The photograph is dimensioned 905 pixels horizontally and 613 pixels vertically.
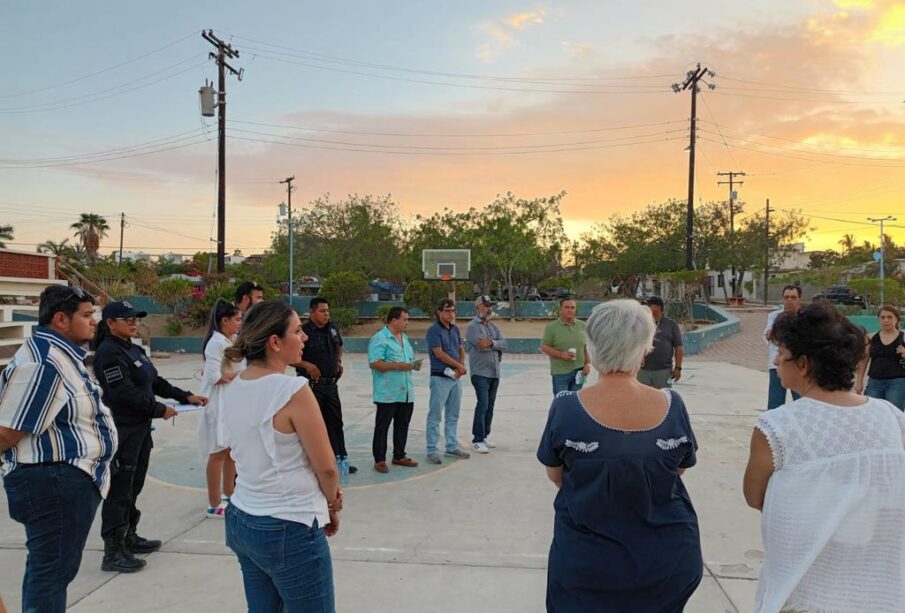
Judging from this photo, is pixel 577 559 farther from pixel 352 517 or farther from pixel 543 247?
pixel 543 247

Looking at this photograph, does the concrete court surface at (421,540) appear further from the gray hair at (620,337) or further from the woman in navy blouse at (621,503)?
the gray hair at (620,337)

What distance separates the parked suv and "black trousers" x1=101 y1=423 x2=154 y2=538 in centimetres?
3273

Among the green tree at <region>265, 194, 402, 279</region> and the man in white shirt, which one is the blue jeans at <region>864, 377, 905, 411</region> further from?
the green tree at <region>265, 194, 402, 279</region>

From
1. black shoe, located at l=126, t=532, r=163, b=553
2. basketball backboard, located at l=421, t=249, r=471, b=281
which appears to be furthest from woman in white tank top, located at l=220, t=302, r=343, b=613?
basketball backboard, located at l=421, t=249, r=471, b=281

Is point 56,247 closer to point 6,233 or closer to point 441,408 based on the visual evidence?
point 6,233

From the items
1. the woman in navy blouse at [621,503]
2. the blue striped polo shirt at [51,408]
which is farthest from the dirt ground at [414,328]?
the woman in navy blouse at [621,503]

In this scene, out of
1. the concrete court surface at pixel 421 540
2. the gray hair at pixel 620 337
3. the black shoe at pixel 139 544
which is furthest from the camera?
the black shoe at pixel 139 544

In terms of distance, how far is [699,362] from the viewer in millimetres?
15680

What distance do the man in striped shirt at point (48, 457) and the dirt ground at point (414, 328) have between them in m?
19.6

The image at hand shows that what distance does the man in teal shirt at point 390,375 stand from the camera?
5.74 metres

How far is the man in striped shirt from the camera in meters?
2.55

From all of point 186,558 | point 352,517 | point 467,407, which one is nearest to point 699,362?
point 467,407

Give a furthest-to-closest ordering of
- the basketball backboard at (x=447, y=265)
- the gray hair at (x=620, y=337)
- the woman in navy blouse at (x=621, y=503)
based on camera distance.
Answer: the basketball backboard at (x=447, y=265) → the gray hair at (x=620, y=337) → the woman in navy blouse at (x=621, y=503)

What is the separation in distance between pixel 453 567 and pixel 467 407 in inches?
220
